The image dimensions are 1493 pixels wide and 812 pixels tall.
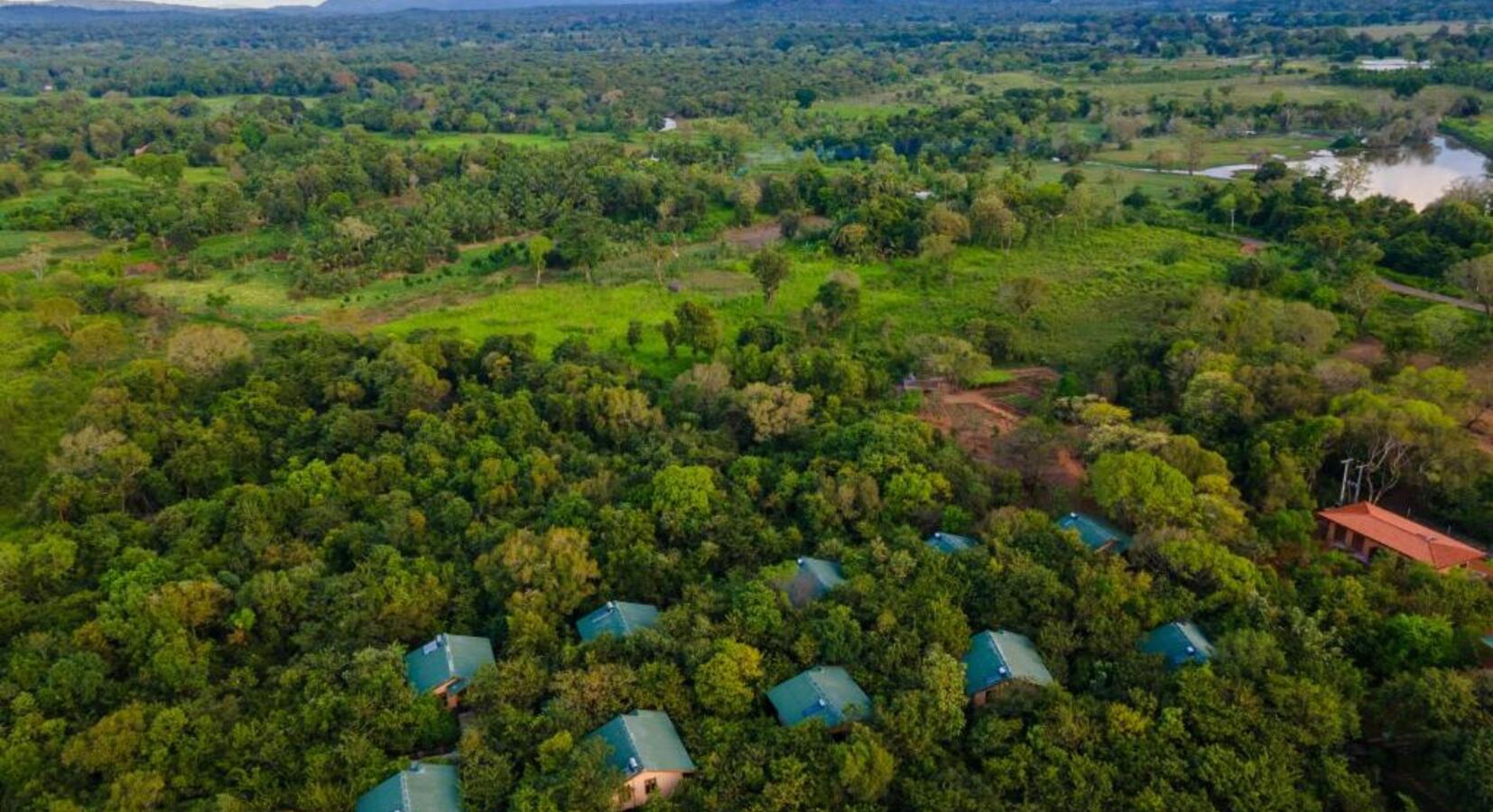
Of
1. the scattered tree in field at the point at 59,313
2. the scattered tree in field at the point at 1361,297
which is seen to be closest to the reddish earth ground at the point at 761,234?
the scattered tree in field at the point at 1361,297

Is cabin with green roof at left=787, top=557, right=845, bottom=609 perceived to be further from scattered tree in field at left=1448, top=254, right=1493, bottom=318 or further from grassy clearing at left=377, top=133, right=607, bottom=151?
grassy clearing at left=377, top=133, right=607, bottom=151

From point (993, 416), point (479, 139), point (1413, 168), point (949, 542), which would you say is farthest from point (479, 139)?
point (949, 542)

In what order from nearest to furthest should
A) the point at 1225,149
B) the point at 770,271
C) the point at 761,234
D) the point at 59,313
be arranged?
the point at 59,313, the point at 770,271, the point at 761,234, the point at 1225,149

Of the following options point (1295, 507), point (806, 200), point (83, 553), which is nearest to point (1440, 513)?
point (1295, 507)

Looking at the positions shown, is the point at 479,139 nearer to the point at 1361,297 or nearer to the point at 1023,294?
the point at 1023,294

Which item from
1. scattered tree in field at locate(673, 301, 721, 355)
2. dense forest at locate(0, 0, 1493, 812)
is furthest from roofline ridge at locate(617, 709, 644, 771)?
scattered tree in field at locate(673, 301, 721, 355)

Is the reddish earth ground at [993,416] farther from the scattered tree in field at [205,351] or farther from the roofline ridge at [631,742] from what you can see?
the scattered tree in field at [205,351]
